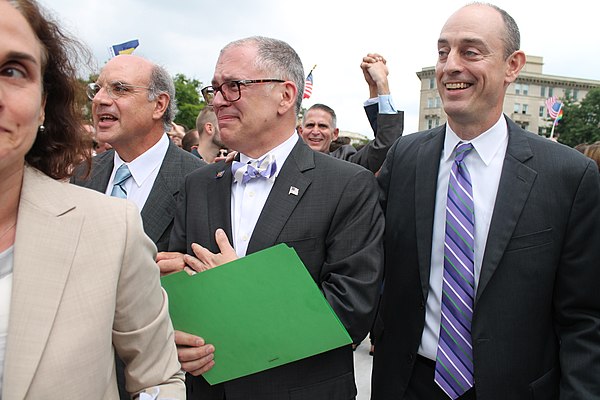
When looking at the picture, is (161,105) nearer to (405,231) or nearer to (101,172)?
(101,172)

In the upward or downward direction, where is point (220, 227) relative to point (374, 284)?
upward

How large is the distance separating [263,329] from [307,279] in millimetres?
255

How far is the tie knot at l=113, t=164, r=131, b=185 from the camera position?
2.95m

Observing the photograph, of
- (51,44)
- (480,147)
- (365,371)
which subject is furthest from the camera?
(365,371)

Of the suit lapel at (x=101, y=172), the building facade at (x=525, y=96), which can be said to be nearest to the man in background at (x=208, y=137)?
the suit lapel at (x=101, y=172)

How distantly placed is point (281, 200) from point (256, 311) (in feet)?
1.69

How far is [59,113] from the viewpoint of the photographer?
4.78 feet

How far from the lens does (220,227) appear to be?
221 cm

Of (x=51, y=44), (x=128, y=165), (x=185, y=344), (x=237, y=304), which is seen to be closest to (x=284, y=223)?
(x=237, y=304)

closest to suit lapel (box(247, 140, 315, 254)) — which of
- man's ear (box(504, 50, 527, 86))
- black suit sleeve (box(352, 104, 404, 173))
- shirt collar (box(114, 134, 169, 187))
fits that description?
black suit sleeve (box(352, 104, 404, 173))

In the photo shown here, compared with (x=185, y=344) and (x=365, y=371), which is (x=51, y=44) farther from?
(x=365, y=371)

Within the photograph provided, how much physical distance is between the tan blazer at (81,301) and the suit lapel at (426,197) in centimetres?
117

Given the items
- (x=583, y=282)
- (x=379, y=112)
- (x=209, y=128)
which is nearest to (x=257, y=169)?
(x=379, y=112)

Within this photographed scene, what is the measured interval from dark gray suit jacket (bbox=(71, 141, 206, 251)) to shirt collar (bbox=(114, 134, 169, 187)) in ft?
0.15
